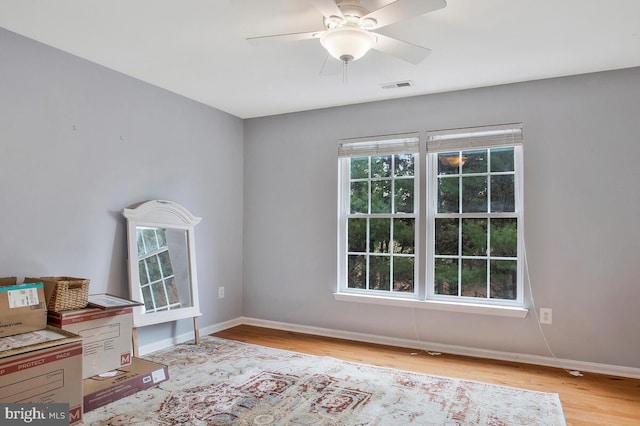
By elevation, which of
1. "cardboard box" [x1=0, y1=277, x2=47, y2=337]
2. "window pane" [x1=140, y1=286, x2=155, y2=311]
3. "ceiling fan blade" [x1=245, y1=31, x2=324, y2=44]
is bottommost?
"window pane" [x1=140, y1=286, x2=155, y2=311]

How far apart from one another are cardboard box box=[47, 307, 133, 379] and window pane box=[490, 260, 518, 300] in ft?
9.88

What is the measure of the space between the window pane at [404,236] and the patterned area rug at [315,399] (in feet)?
4.03

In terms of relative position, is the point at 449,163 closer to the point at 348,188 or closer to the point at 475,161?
the point at 475,161

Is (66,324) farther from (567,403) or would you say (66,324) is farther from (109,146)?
(567,403)

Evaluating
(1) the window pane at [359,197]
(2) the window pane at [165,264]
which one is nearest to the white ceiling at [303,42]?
(1) the window pane at [359,197]

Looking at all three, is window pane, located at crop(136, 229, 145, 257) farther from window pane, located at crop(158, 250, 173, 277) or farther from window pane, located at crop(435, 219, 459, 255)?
window pane, located at crop(435, 219, 459, 255)

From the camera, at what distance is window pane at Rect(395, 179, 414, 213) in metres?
4.10

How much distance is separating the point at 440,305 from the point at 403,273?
47 centimetres

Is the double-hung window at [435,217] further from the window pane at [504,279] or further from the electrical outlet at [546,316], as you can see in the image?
the electrical outlet at [546,316]

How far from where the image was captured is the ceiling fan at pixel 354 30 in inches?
80.6

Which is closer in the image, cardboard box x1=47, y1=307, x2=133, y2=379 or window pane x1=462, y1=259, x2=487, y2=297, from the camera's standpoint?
cardboard box x1=47, y1=307, x2=133, y2=379

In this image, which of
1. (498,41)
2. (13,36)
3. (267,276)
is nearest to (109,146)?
(13,36)

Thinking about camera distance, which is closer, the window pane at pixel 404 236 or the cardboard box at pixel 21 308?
the cardboard box at pixel 21 308

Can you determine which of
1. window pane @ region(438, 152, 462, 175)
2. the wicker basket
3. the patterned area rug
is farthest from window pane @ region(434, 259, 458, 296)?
the wicker basket
